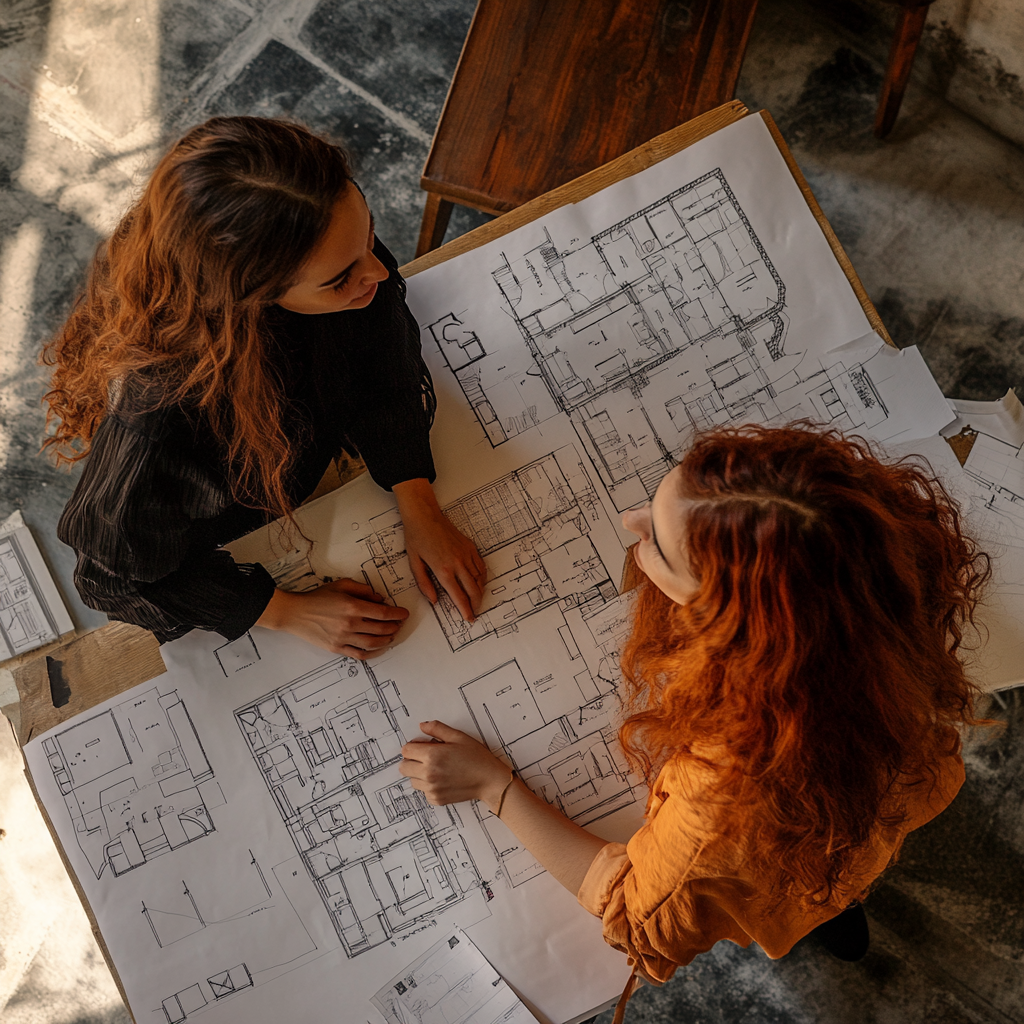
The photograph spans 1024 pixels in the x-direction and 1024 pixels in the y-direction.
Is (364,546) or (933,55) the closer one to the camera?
(364,546)

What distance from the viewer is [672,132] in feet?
4.11

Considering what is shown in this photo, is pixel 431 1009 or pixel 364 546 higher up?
pixel 364 546

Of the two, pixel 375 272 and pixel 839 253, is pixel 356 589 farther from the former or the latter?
pixel 839 253

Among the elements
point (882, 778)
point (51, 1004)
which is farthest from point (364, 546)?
point (51, 1004)

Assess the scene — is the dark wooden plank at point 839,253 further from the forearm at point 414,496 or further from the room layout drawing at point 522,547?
the forearm at point 414,496

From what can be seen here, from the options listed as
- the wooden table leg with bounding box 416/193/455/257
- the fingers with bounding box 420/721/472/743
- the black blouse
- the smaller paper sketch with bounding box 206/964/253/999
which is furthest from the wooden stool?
the smaller paper sketch with bounding box 206/964/253/999

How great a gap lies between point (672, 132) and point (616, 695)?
35.8 inches

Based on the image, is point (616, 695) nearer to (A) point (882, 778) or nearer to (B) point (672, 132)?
(A) point (882, 778)

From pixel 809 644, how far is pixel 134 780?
950 millimetres

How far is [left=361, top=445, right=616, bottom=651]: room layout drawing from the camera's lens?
1.16 m

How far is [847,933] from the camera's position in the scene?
5.43 feet

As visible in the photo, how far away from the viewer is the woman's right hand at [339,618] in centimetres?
110

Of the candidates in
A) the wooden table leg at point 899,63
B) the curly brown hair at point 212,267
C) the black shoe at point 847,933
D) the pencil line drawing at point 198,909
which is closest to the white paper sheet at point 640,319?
the curly brown hair at point 212,267

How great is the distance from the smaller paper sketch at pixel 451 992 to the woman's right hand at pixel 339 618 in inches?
16.9
